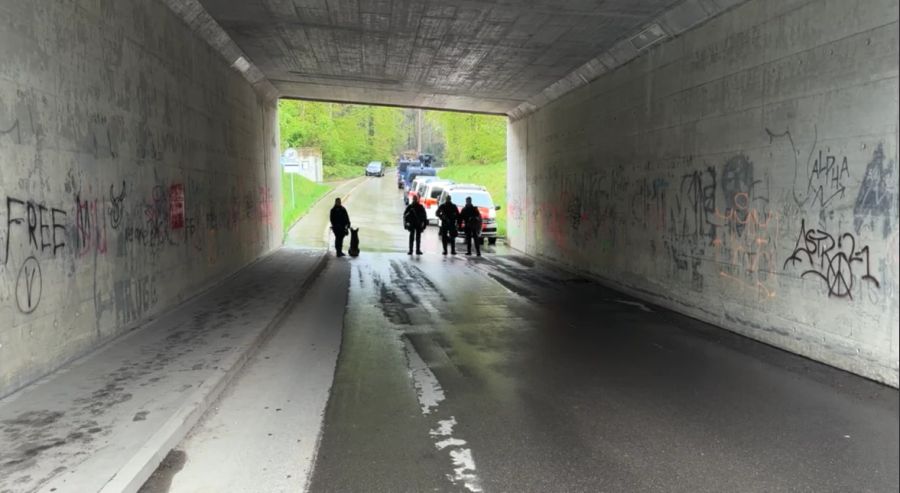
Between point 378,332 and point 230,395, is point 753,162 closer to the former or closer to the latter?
point 378,332

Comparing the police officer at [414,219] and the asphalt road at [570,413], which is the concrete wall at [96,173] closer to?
the asphalt road at [570,413]

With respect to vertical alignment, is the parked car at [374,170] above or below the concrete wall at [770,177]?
above

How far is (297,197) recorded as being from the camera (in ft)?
129

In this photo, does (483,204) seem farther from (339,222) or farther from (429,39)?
→ (429,39)

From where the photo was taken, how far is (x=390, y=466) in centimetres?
416

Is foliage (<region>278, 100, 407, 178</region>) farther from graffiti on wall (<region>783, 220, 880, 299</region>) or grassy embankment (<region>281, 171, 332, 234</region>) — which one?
graffiti on wall (<region>783, 220, 880, 299</region>)

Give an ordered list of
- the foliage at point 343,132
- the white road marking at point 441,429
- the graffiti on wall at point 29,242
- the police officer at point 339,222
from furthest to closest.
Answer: the foliage at point 343,132 < the police officer at point 339,222 < the graffiti on wall at point 29,242 < the white road marking at point 441,429

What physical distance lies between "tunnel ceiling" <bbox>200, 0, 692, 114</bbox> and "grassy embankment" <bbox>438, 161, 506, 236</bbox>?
13372 millimetres

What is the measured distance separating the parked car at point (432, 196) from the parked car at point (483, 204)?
2512 mm

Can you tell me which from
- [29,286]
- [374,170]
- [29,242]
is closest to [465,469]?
[29,286]

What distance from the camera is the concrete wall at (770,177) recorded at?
6.01 meters

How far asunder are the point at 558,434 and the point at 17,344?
15.5 ft

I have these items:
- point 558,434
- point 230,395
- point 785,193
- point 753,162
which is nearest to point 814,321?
point 785,193

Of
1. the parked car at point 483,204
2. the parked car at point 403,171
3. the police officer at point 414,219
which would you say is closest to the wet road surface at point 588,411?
the police officer at point 414,219
